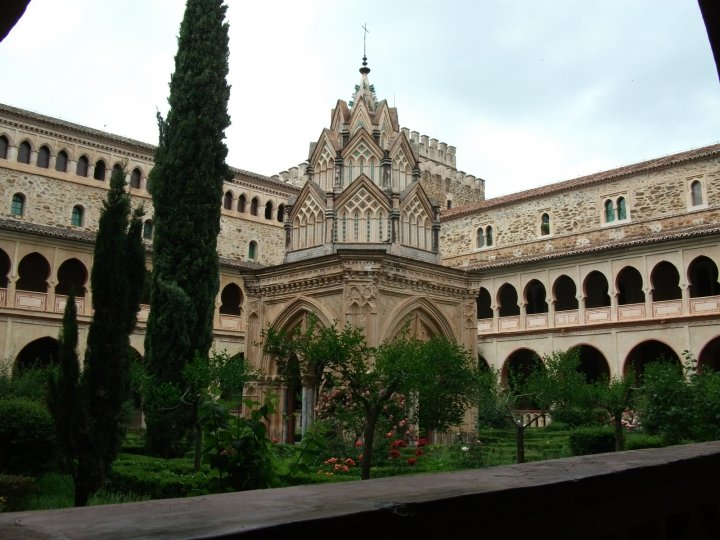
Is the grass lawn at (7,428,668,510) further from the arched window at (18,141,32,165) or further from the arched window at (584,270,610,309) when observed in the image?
the arched window at (18,141,32,165)

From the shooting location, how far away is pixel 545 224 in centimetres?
3266

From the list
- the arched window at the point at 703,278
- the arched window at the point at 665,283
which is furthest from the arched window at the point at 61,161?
the arched window at the point at 703,278

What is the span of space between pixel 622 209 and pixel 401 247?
683 inches

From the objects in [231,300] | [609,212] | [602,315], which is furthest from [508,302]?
[231,300]

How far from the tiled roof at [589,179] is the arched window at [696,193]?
103cm

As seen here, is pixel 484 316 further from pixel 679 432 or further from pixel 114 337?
pixel 114 337

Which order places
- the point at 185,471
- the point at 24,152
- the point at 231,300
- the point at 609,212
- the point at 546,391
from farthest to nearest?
the point at 231,300, the point at 609,212, the point at 24,152, the point at 546,391, the point at 185,471

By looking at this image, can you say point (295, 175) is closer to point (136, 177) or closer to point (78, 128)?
point (136, 177)

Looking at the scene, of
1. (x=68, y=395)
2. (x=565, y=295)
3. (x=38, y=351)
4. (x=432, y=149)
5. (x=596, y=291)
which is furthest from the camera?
(x=432, y=149)

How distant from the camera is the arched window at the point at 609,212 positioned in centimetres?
3023

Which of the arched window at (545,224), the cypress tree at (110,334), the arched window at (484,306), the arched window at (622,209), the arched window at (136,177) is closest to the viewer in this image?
the cypress tree at (110,334)

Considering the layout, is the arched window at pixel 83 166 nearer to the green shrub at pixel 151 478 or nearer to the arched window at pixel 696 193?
the green shrub at pixel 151 478

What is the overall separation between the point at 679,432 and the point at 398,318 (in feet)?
21.5

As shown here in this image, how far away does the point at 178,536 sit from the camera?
4.07 feet
